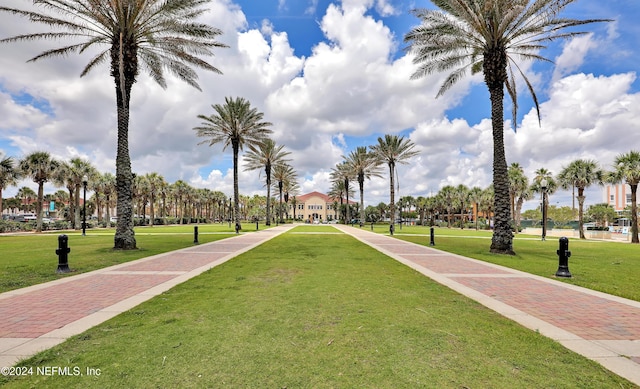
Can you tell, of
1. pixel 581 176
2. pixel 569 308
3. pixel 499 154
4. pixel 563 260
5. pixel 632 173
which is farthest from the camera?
pixel 581 176

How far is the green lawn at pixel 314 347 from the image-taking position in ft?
10.3

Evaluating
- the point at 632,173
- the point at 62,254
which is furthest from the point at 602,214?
the point at 62,254

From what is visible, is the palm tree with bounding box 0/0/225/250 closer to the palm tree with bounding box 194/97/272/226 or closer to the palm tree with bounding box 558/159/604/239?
the palm tree with bounding box 194/97/272/226

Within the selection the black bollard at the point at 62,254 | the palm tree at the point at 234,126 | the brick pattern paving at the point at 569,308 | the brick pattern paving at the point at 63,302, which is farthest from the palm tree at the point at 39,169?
the brick pattern paving at the point at 569,308

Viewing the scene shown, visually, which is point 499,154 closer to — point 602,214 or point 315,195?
point 602,214

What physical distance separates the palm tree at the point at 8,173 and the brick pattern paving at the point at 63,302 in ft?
130

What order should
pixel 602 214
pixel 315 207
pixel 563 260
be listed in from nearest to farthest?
pixel 563 260
pixel 602 214
pixel 315 207

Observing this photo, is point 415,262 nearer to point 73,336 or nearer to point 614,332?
point 614,332

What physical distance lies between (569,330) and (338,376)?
12.7 feet

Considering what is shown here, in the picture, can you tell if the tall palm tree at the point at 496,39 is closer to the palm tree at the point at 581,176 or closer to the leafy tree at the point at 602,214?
the palm tree at the point at 581,176

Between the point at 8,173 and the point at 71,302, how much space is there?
42.8m

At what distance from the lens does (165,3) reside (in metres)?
15.5

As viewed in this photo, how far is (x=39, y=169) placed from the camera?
122 ft

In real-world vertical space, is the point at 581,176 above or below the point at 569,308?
above
